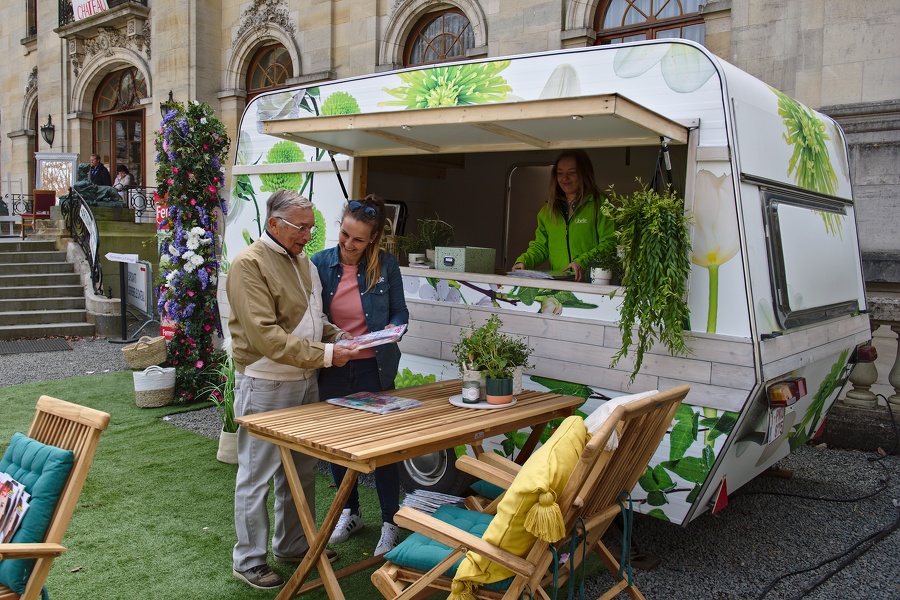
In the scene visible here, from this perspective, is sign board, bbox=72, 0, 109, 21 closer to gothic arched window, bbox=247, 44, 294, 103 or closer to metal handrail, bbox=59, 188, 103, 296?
gothic arched window, bbox=247, 44, 294, 103

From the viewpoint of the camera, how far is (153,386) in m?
6.91

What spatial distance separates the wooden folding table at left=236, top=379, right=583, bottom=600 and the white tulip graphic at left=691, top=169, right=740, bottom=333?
90 centimetres

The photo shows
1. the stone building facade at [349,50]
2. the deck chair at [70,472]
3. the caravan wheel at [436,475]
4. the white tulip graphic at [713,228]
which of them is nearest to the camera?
the deck chair at [70,472]

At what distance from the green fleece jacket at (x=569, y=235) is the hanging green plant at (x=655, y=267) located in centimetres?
122

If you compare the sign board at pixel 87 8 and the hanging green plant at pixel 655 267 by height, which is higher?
the sign board at pixel 87 8

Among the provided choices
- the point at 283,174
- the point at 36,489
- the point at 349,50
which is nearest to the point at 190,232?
the point at 283,174

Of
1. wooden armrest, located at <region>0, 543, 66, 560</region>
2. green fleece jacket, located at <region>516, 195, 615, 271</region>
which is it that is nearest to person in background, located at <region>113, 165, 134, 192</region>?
green fleece jacket, located at <region>516, 195, 615, 271</region>

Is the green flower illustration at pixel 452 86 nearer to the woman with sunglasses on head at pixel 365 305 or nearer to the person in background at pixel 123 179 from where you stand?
the woman with sunglasses on head at pixel 365 305

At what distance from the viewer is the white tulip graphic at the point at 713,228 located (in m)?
3.42

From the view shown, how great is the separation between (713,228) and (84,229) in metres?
12.5

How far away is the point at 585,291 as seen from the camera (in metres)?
3.86

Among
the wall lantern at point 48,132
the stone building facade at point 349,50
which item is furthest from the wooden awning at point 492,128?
the wall lantern at point 48,132

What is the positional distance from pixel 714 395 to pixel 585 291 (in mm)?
816

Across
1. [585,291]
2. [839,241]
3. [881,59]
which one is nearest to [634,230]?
[585,291]
